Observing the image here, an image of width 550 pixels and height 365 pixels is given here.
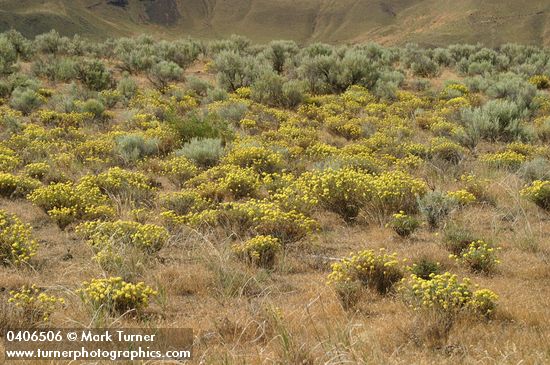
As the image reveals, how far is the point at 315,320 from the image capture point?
4379 millimetres

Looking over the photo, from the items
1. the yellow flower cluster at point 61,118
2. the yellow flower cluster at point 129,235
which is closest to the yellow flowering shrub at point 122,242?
the yellow flower cluster at point 129,235

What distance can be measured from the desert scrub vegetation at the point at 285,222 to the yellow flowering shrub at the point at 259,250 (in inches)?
1.2

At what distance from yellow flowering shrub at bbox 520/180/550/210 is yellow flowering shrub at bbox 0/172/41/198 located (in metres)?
7.90

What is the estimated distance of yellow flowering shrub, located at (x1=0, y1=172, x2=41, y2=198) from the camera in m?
7.88

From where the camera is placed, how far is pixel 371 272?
4922mm

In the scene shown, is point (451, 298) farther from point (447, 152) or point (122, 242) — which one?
point (447, 152)

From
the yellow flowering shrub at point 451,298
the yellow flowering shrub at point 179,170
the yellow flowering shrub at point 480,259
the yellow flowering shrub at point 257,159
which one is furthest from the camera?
the yellow flowering shrub at point 257,159

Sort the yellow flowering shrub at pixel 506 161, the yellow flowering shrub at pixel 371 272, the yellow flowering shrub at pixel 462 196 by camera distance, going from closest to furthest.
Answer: the yellow flowering shrub at pixel 371 272 → the yellow flowering shrub at pixel 462 196 → the yellow flowering shrub at pixel 506 161

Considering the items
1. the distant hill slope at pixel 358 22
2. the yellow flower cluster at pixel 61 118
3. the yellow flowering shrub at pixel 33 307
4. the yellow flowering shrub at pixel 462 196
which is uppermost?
the distant hill slope at pixel 358 22

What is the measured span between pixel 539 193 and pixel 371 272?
407 centimetres

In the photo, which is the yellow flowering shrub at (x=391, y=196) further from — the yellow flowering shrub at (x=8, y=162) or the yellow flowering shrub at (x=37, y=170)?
the yellow flowering shrub at (x=8, y=162)

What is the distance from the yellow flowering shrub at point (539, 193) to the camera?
7395mm

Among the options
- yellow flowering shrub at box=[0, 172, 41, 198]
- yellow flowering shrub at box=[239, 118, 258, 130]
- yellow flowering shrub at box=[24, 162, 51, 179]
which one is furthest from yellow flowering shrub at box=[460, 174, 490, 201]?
yellow flowering shrub at box=[24, 162, 51, 179]

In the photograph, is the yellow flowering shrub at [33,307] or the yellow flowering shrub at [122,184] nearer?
the yellow flowering shrub at [33,307]
